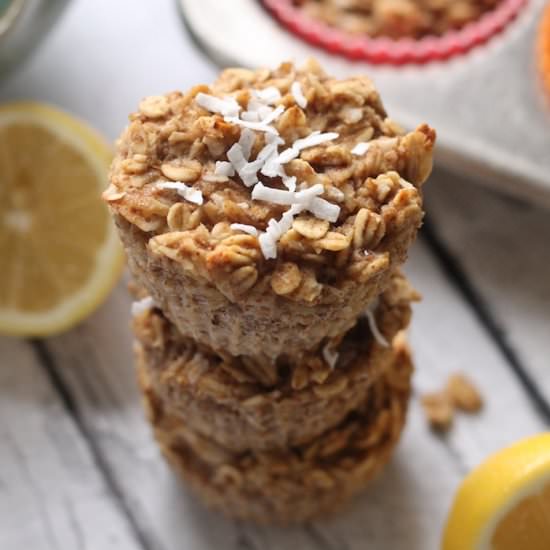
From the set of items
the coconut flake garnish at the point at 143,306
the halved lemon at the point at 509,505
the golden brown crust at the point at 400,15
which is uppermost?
the golden brown crust at the point at 400,15

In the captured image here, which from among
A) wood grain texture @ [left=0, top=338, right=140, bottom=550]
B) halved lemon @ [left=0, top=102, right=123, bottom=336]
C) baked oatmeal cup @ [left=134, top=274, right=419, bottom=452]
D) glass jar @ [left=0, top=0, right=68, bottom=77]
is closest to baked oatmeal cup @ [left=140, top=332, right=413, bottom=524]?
baked oatmeal cup @ [left=134, top=274, right=419, bottom=452]

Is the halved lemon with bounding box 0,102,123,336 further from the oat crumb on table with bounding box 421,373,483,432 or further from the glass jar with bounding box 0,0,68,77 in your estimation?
the oat crumb on table with bounding box 421,373,483,432

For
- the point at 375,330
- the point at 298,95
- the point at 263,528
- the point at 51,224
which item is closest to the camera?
the point at 298,95

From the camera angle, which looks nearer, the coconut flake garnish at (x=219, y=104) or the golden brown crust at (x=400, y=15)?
the coconut flake garnish at (x=219, y=104)

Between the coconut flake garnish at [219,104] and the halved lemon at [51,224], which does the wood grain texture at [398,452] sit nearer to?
the halved lemon at [51,224]

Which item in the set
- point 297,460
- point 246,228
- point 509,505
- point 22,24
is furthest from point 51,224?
point 509,505

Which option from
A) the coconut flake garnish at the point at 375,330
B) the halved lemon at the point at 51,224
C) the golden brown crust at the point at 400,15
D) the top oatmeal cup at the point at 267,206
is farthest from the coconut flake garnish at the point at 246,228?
the golden brown crust at the point at 400,15

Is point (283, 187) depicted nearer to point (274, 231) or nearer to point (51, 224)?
point (274, 231)
